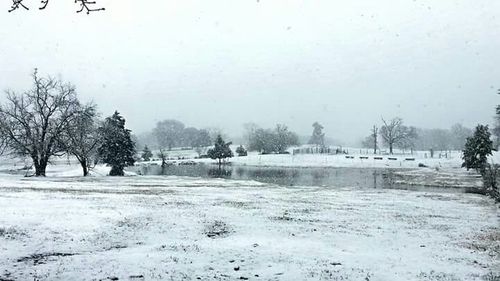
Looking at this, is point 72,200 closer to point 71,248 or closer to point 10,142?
A: point 71,248

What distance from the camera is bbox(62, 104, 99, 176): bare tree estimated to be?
4734cm

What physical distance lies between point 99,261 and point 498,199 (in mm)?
Result: 26342

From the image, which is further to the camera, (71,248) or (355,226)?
(355,226)

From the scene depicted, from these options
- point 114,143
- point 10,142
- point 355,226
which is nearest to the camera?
point 355,226

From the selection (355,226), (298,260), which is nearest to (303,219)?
(355,226)

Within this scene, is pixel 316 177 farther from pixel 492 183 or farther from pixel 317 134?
pixel 317 134

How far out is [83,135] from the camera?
163ft

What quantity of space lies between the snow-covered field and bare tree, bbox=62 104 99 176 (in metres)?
24.5

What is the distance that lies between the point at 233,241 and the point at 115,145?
42420mm

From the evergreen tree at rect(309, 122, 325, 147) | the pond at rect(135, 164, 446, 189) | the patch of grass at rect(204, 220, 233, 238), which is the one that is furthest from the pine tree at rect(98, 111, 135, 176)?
the evergreen tree at rect(309, 122, 325, 147)

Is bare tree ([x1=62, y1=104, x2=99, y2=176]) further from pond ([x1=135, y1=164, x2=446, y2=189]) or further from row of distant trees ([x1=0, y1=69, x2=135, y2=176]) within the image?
pond ([x1=135, y1=164, x2=446, y2=189])

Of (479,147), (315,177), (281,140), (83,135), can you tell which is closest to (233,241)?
(83,135)

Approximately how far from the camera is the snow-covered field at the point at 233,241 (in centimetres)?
1086

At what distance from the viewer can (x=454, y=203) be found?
1112 inches
